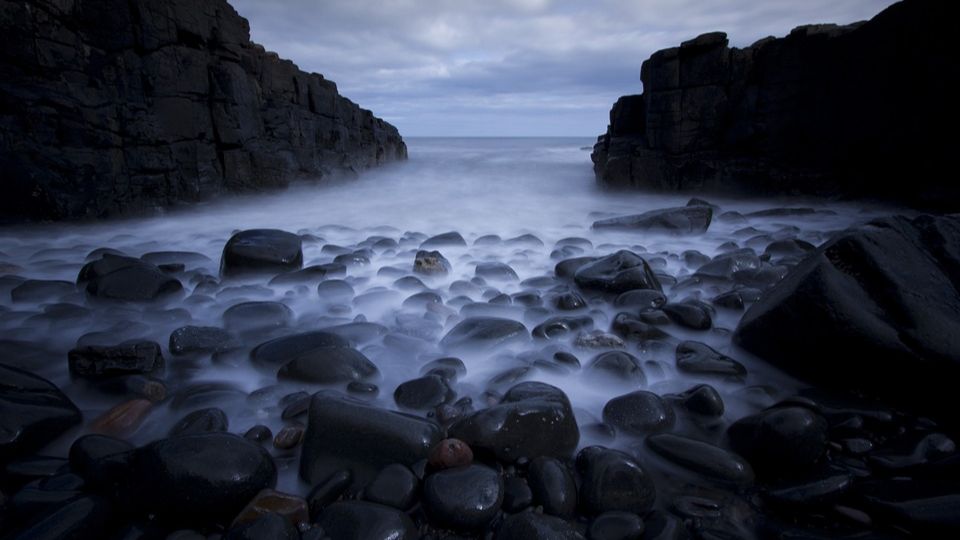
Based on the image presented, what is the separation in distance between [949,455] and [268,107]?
952 centimetres

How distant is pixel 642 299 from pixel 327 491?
2294mm

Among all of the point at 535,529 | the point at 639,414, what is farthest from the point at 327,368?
the point at 639,414

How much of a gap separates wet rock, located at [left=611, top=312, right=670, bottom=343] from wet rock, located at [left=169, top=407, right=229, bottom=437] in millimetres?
2043

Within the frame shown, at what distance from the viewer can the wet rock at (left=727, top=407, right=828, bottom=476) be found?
1.61 m

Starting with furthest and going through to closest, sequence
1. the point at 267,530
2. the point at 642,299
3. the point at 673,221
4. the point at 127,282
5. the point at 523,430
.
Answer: the point at 673,221, the point at 127,282, the point at 642,299, the point at 523,430, the point at 267,530

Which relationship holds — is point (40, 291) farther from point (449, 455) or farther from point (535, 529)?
point (535, 529)

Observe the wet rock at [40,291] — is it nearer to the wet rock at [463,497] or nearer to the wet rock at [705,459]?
the wet rock at [463,497]

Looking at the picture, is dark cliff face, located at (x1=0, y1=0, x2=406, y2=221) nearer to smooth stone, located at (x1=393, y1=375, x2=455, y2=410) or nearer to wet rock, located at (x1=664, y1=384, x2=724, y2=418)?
smooth stone, located at (x1=393, y1=375, x2=455, y2=410)

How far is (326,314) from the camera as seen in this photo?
318 cm

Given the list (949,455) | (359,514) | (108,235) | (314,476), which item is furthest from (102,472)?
(108,235)

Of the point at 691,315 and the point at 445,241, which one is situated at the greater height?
the point at 445,241

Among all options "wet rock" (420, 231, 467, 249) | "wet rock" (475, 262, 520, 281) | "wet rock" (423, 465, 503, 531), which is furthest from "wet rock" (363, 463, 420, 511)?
"wet rock" (420, 231, 467, 249)

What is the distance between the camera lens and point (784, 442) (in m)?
1.62

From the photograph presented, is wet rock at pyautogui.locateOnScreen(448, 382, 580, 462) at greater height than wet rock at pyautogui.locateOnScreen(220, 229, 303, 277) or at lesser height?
lesser
